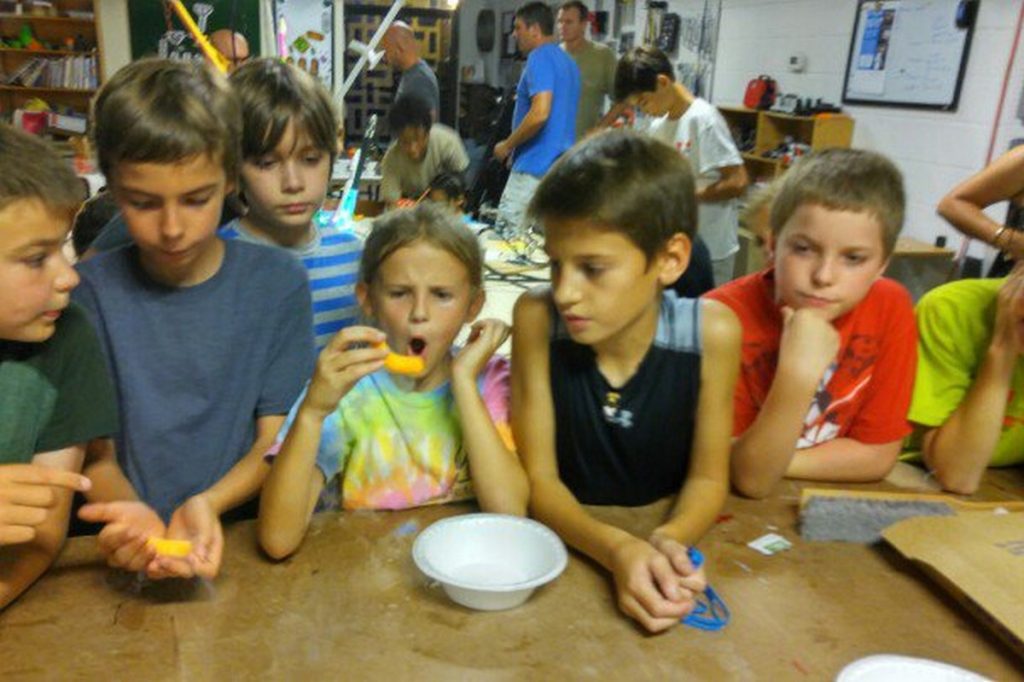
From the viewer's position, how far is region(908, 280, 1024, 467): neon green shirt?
1.44 m

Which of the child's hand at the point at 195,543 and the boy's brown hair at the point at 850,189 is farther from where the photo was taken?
the boy's brown hair at the point at 850,189

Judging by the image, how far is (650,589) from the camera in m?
0.94

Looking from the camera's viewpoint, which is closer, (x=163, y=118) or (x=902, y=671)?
(x=902, y=671)

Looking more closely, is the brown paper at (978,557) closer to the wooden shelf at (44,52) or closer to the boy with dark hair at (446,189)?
the boy with dark hair at (446,189)

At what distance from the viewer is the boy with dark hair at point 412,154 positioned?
13.7 ft

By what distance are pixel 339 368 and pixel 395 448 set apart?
245 millimetres

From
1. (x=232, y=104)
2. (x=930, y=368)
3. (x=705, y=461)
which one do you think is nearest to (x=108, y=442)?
(x=232, y=104)

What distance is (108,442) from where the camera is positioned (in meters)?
1.15

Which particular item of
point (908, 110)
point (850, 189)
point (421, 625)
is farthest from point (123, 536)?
point (908, 110)

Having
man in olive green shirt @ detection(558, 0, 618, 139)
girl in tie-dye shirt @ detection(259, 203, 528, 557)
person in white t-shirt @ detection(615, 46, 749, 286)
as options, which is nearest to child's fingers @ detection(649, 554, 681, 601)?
girl in tie-dye shirt @ detection(259, 203, 528, 557)

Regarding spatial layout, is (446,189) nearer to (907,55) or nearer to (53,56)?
(907,55)

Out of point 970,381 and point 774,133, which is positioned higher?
point 774,133

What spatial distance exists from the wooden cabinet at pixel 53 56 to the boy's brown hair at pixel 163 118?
6880 mm

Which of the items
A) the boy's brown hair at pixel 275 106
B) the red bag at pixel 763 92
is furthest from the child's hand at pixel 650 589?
the red bag at pixel 763 92
